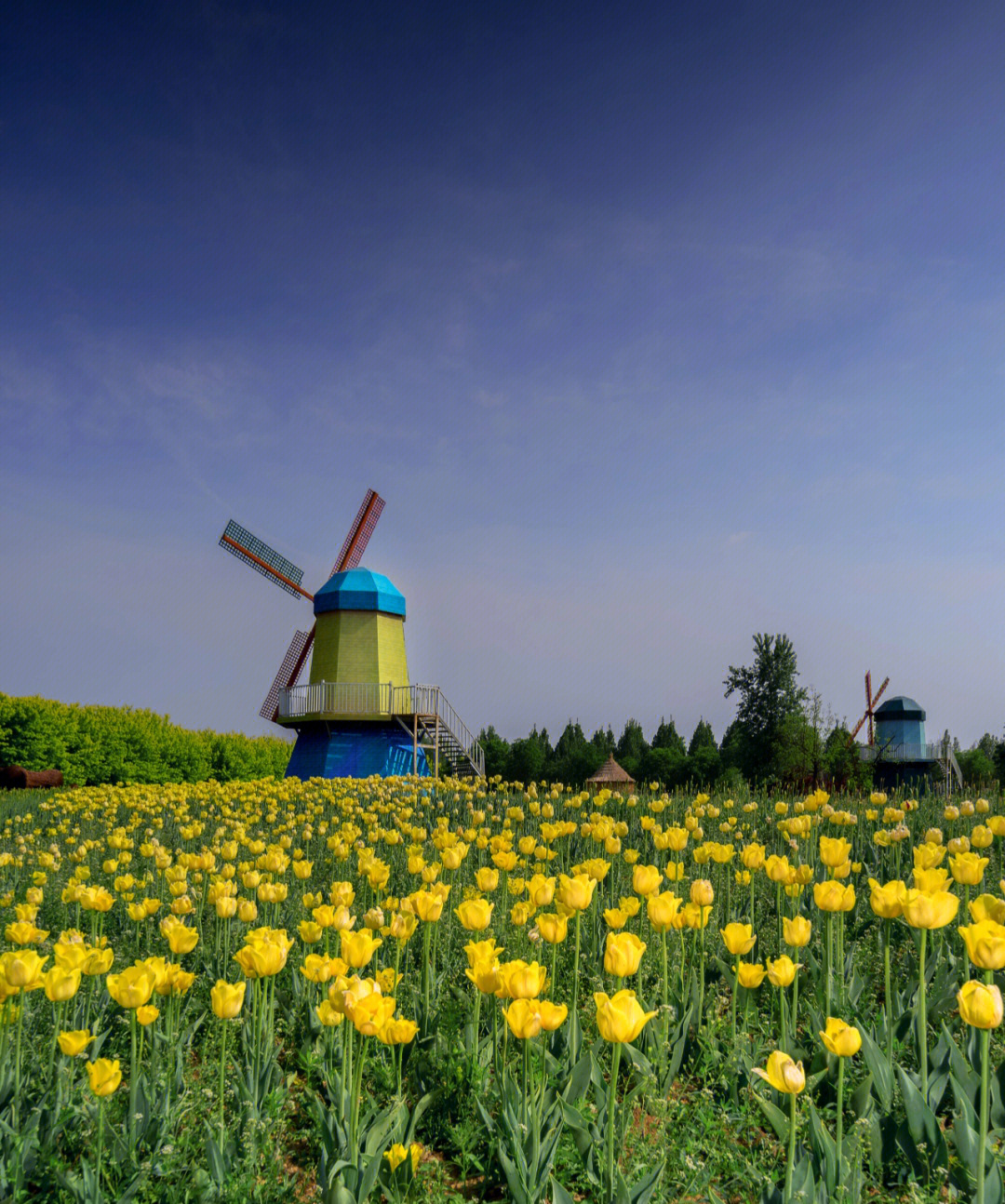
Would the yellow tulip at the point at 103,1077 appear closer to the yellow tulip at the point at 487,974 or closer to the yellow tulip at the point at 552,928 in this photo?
the yellow tulip at the point at 487,974

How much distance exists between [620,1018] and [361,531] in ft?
94.7

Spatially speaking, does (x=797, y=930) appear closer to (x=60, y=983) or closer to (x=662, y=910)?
(x=662, y=910)

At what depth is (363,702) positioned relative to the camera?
23234 mm

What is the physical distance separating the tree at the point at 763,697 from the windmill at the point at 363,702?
19093 millimetres

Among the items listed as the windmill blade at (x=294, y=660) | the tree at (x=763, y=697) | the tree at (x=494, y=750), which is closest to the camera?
the windmill blade at (x=294, y=660)

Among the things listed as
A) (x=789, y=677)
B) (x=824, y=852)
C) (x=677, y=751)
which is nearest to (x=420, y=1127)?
(x=824, y=852)

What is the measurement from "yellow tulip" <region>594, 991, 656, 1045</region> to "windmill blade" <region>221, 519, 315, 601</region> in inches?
1116

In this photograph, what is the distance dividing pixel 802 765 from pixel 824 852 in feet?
105

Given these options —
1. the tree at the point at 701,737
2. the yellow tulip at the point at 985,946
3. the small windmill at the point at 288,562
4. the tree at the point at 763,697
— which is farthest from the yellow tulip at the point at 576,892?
the tree at the point at 701,737

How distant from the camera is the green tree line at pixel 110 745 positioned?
2209 centimetres

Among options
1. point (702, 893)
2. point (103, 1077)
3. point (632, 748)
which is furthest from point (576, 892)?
point (632, 748)

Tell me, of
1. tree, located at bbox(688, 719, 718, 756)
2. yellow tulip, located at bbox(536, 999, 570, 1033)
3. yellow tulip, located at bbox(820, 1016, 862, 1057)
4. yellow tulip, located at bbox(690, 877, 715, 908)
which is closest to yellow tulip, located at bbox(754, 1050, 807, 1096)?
yellow tulip, located at bbox(820, 1016, 862, 1057)

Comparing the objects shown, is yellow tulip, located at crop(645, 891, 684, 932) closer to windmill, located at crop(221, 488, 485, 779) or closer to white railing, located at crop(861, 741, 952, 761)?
windmill, located at crop(221, 488, 485, 779)

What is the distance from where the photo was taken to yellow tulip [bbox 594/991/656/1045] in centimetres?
199
